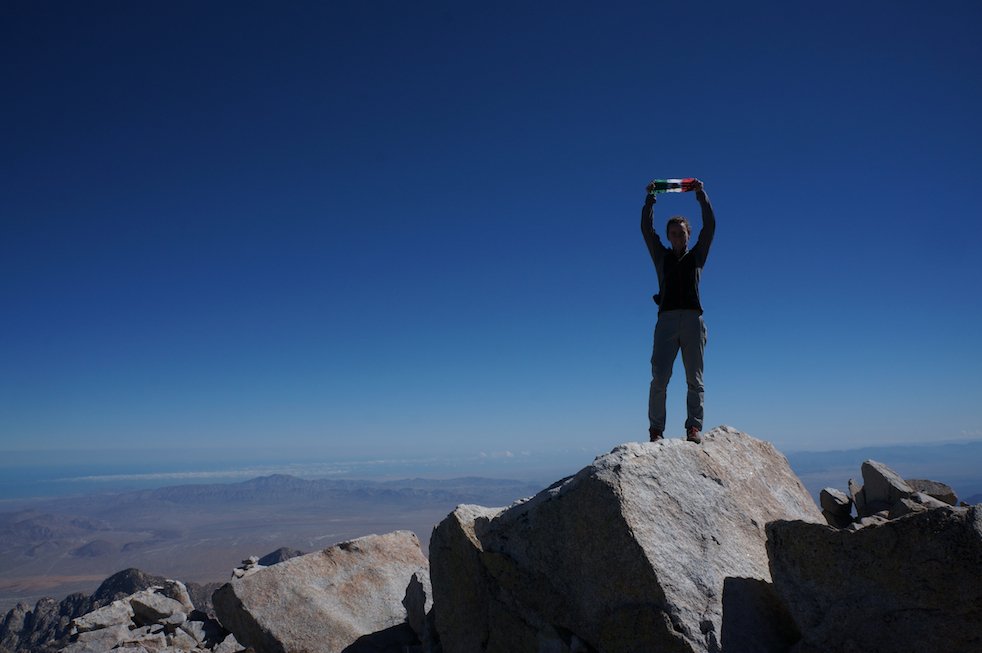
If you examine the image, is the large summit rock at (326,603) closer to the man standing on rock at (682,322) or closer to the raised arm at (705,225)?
the man standing on rock at (682,322)

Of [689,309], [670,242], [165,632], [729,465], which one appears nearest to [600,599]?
[729,465]

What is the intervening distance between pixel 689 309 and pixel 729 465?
8.85 ft

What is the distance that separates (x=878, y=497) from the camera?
11.2 m

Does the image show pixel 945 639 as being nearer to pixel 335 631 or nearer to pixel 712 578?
pixel 712 578

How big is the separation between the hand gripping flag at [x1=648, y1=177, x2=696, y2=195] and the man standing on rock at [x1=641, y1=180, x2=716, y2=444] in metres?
0.09

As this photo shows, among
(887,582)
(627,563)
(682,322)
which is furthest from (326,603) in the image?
(887,582)

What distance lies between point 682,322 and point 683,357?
2.14 ft

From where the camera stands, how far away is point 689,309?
403 inches

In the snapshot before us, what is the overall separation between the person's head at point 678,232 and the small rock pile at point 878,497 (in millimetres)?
5613

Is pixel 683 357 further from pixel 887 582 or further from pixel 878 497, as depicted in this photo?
pixel 878 497

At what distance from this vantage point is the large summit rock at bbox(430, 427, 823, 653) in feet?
24.3

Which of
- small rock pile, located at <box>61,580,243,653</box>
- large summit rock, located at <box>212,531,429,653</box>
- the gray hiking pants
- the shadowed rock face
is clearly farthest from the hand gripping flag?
small rock pile, located at <box>61,580,243,653</box>

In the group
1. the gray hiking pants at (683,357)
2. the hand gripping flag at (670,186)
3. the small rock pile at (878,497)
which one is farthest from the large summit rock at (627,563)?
the hand gripping flag at (670,186)

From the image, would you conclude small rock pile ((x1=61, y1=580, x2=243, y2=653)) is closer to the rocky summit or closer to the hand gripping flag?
the rocky summit
